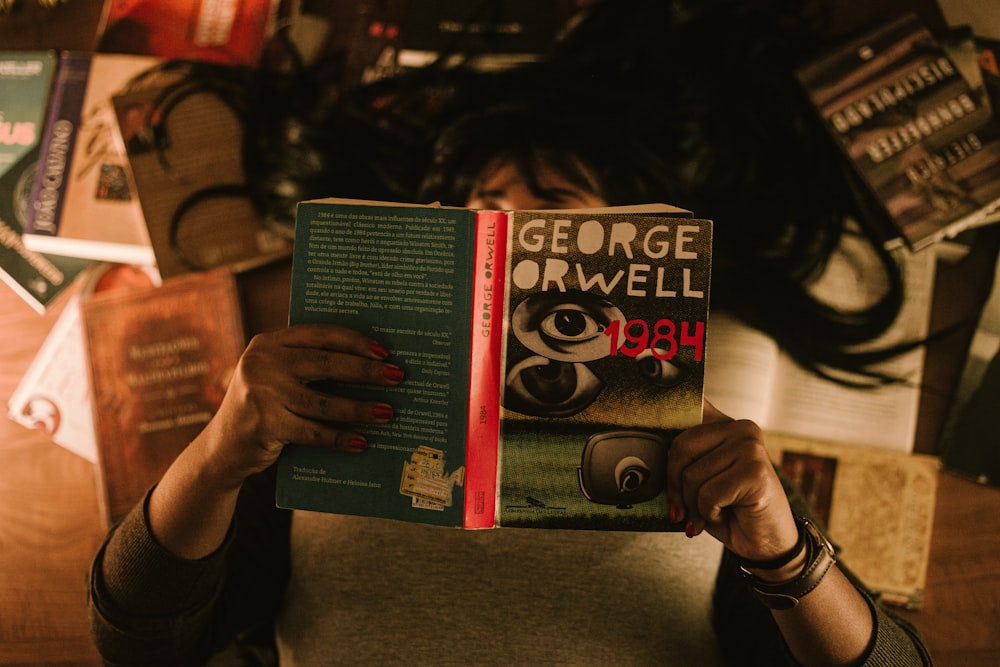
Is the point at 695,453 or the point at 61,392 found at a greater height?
the point at 695,453

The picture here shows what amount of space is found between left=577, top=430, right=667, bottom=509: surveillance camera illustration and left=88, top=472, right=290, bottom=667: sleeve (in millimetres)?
440

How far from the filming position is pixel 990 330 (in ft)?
3.22

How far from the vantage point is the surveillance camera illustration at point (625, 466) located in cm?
60

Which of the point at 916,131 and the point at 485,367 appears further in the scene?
the point at 916,131

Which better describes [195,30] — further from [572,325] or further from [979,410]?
[979,410]

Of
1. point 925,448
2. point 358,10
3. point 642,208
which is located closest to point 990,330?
point 925,448

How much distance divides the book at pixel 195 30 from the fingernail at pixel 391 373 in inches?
30.9

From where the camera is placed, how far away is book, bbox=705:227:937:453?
0.99 meters

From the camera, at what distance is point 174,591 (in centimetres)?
70

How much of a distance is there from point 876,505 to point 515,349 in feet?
2.39

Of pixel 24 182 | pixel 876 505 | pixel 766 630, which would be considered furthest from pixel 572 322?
pixel 24 182

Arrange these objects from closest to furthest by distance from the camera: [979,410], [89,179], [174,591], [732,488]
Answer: [732,488]
[174,591]
[979,410]
[89,179]

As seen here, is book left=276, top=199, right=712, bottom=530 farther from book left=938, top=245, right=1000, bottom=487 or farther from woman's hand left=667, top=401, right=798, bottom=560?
book left=938, top=245, right=1000, bottom=487

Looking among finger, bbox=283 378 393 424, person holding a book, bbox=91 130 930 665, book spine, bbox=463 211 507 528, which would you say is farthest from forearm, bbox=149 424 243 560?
book spine, bbox=463 211 507 528
